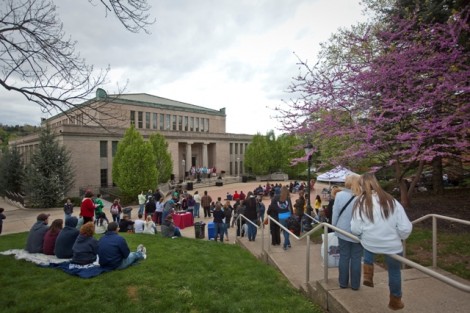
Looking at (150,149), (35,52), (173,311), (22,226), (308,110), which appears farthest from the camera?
(150,149)

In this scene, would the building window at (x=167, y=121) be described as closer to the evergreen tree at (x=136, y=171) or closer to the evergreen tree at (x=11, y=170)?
the evergreen tree at (x=11, y=170)

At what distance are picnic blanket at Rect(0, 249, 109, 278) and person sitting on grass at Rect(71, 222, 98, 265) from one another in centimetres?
11

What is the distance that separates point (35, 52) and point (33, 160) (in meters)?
25.9

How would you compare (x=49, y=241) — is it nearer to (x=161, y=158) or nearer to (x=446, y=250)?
(x=446, y=250)

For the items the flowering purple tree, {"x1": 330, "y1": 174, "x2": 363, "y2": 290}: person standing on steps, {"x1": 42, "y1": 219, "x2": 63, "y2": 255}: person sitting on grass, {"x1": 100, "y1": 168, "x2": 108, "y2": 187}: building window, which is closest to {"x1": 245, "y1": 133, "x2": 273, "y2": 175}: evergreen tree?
{"x1": 100, "y1": 168, "x2": 108, "y2": 187}: building window

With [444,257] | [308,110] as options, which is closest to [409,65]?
[308,110]

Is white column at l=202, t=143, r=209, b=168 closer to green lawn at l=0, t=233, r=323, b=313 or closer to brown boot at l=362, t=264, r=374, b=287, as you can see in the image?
green lawn at l=0, t=233, r=323, b=313

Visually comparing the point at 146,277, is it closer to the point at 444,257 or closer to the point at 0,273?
the point at 0,273

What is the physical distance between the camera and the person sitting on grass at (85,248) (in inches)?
255

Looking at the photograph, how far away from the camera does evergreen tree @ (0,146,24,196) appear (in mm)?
35812

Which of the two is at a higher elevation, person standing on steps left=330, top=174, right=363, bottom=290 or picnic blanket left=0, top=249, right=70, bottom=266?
person standing on steps left=330, top=174, right=363, bottom=290

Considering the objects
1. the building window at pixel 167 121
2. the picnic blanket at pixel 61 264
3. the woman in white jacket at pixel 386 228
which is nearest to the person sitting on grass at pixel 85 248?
the picnic blanket at pixel 61 264

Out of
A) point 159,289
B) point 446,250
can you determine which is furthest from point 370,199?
point 446,250

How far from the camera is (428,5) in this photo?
912 cm
